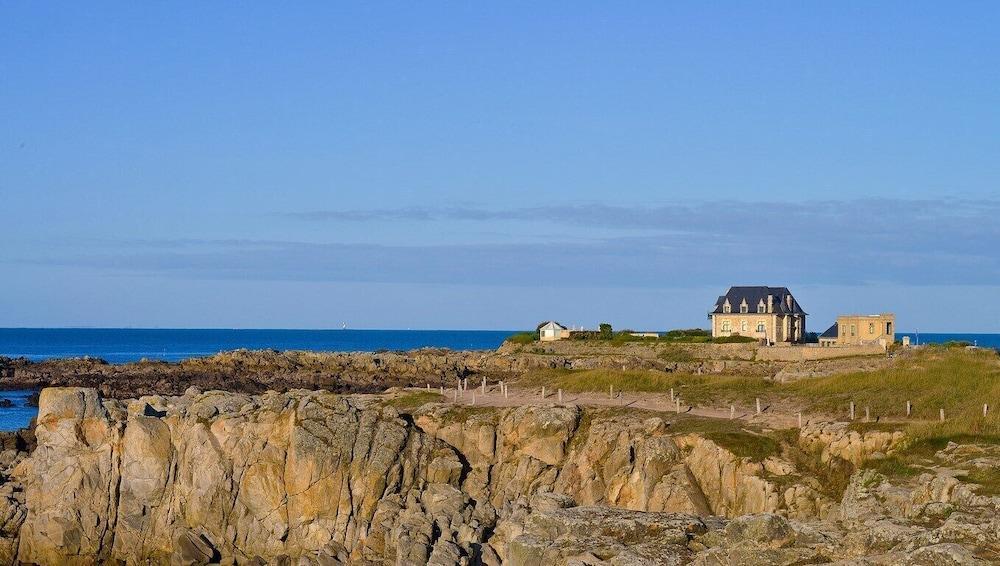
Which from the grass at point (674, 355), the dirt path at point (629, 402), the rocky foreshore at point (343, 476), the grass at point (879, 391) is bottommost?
the rocky foreshore at point (343, 476)

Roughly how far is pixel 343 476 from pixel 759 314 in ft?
263

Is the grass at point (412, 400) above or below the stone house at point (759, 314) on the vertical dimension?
below

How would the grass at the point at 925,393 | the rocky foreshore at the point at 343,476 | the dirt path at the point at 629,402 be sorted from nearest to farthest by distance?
the rocky foreshore at the point at 343,476 → the grass at the point at 925,393 → the dirt path at the point at 629,402

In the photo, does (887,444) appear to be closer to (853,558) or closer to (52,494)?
(853,558)

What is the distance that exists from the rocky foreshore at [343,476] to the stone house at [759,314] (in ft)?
239

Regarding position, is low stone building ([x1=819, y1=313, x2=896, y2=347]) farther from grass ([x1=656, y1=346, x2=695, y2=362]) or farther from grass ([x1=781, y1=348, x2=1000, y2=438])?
grass ([x1=781, y1=348, x2=1000, y2=438])

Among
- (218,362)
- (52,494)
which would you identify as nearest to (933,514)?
(52,494)

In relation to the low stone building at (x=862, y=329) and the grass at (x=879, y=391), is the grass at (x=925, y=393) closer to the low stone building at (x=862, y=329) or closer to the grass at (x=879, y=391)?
the grass at (x=879, y=391)

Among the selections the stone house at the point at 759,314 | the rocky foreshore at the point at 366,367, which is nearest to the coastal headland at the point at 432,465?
the rocky foreshore at the point at 366,367

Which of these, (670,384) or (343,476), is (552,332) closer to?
(670,384)

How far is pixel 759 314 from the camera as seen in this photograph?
116375mm

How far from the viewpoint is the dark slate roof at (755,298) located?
384ft

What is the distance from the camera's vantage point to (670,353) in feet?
336

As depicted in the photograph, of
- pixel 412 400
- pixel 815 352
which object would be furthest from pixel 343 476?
pixel 815 352
